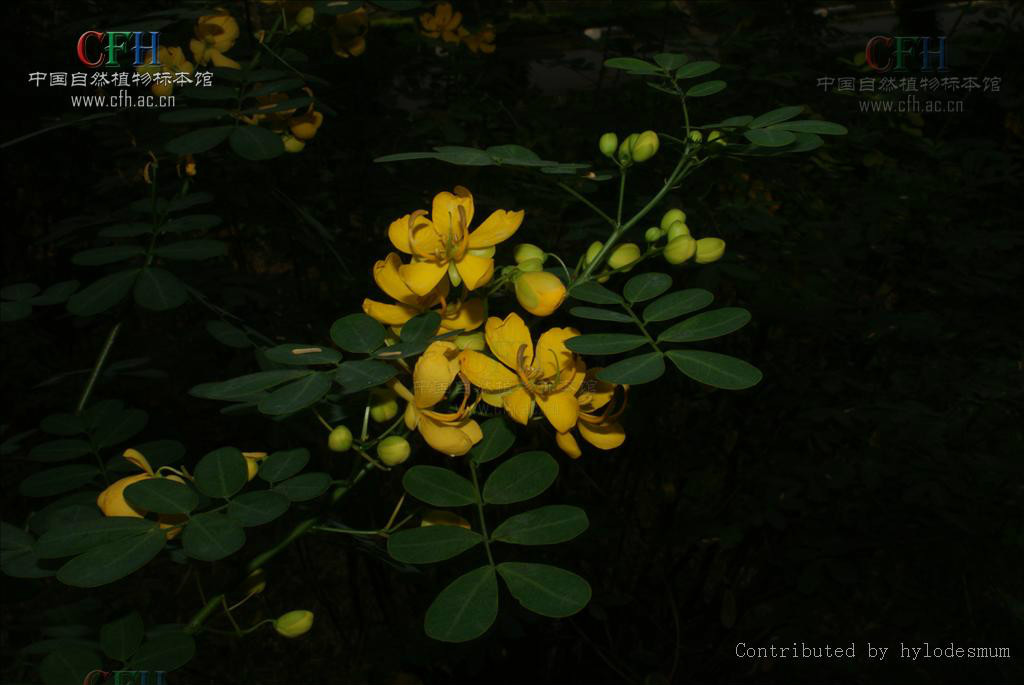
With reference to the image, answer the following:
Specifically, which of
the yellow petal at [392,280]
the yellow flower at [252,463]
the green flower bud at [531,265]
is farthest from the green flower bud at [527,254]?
the yellow flower at [252,463]

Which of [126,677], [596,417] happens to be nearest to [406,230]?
[596,417]

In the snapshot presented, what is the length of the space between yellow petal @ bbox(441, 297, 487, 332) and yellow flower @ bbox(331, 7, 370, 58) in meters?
0.81

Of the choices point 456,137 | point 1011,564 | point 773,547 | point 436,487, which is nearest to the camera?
point 436,487

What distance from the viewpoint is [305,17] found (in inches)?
44.1

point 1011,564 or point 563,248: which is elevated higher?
point 563,248

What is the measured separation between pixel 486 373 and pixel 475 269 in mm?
99

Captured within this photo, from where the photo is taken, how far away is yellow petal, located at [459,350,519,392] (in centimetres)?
66

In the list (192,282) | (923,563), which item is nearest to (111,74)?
(192,282)

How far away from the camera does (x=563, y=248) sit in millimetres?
1753

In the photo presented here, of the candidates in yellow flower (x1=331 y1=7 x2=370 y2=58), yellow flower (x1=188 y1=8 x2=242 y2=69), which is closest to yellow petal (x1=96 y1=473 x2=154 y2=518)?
yellow flower (x1=188 y1=8 x2=242 y2=69)

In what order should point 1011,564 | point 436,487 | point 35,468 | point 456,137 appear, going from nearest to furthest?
point 436,487 → point 1011,564 → point 456,137 → point 35,468

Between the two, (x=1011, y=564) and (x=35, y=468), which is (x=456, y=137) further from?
(x=35, y=468)

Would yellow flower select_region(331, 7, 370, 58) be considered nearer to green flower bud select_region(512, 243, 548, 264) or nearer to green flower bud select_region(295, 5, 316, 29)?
green flower bud select_region(295, 5, 316, 29)

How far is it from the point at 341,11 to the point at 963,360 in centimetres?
173
